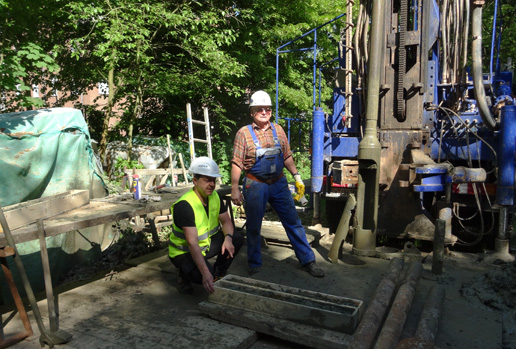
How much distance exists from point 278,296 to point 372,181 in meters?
1.92

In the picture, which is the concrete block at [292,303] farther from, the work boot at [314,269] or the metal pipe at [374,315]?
the work boot at [314,269]

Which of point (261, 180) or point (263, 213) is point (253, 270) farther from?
point (261, 180)

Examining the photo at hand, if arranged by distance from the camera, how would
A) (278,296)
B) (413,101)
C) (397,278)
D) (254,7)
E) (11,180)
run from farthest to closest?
(254,7) → (413,101) → (11,180) → (397,278) → (278,296)

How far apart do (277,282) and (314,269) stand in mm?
424

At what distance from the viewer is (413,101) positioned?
4.80 meters

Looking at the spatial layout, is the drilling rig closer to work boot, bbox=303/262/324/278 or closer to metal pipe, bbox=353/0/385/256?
metal pipe, bbox=353/0/385/256

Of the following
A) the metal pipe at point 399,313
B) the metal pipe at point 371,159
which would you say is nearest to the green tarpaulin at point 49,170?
the metal pipe at point 371,159

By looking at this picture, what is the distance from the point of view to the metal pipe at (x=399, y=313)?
2375mm

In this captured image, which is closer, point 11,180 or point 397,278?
point 397,278

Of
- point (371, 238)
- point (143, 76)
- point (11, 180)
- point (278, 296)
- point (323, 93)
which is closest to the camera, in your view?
point (278, 296)

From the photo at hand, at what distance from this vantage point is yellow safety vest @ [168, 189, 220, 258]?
350 centimetres

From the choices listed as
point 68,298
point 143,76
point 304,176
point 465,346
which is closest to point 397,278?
point 465,346

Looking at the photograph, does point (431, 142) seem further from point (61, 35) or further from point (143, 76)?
point (61, 35)

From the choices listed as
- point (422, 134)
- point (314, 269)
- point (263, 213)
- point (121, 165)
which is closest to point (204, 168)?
point (263, 213)
